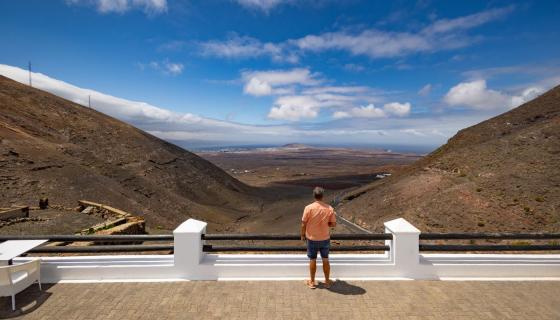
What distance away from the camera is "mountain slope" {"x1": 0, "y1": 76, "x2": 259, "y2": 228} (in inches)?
1189

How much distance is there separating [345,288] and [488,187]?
34147 mm

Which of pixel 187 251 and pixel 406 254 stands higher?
pixel 187 251

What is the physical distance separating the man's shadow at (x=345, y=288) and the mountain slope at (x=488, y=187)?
87.2 ft

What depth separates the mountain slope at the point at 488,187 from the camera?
2830cm

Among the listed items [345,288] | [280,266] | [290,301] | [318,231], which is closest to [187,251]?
[280,266]

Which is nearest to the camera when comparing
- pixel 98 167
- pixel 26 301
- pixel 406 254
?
pixel 26 301

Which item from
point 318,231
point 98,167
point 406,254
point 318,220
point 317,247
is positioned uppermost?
point 98,167

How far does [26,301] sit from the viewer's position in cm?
527

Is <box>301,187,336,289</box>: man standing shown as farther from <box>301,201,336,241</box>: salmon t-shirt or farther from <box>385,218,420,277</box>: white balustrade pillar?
<box>385,218,420,277</box>: white balustrade pillar

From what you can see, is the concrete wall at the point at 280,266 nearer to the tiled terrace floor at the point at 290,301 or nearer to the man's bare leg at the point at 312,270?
the tiled terrace floor at the point at 290,301

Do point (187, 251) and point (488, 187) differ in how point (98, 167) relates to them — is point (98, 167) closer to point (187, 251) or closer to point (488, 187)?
point (187, 251)

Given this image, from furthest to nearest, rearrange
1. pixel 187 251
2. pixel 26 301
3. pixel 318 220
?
1. pixel 187 251
2. pixel 318 220
3. pixel 26 301

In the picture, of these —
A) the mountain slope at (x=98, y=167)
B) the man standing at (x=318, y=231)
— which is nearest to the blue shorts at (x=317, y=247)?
the man standing at (x=318, y=231)

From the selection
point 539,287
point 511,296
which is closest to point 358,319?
point 511,296
